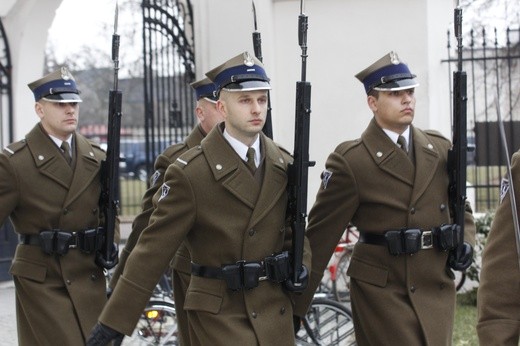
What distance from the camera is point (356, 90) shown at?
11.3m

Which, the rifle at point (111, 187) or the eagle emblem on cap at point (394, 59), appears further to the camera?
the rifle at point (111, 187)

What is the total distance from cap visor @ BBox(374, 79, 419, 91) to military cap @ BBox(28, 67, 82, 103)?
1.98m

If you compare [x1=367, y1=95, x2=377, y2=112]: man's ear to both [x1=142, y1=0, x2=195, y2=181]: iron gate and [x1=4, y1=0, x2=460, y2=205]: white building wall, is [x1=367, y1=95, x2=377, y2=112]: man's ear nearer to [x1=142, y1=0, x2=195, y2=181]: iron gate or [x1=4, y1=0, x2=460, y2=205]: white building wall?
[x1=4, y1=0, x2=460, y2=205]: white building wall

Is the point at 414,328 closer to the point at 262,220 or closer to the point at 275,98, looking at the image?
the point at 262,220

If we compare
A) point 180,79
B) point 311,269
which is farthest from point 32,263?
point 180,79

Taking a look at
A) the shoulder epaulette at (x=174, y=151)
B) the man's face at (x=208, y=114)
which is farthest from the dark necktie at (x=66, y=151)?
the man's face at (x=208, y=114)

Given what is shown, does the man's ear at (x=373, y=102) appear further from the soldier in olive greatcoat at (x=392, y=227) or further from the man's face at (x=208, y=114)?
the man's face at (x=208, y=114)

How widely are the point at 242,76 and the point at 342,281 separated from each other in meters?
5.77

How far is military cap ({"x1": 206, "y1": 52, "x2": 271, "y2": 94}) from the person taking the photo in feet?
18.5

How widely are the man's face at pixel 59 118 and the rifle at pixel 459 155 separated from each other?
89.8 inches

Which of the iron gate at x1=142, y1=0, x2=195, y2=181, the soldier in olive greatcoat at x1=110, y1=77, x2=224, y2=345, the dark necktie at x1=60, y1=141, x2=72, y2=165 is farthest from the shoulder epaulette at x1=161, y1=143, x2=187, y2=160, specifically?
the iron gate at x1=142, y1=0, x2=195, y2=181

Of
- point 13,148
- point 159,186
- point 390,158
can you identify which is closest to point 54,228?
point 13,148

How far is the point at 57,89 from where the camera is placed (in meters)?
7.42

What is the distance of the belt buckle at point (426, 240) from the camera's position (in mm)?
6074
